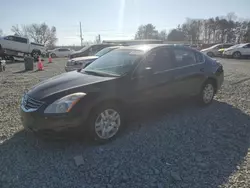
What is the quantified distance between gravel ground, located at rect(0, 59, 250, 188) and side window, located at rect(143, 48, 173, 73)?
815 millimetres

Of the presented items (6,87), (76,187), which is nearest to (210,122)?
(76,187)

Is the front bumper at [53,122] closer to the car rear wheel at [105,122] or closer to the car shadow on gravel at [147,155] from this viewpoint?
the car rear wheel at [105,122]

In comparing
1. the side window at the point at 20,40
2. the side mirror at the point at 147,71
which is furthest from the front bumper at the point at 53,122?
the side window at the point at 20,40

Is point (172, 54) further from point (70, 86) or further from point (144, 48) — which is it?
point (70, 86)

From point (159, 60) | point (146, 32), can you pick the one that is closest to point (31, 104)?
point (159, 60)

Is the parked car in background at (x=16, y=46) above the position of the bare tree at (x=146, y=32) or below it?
below

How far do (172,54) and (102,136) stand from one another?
7.37 ft

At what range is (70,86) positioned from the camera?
3258 mm

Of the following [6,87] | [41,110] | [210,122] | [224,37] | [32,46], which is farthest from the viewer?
[224,37]

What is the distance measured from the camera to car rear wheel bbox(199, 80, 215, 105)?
4.85m

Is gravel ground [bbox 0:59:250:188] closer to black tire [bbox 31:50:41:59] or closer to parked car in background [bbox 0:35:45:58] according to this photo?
parked car in background [bbox 0:35:45:58]

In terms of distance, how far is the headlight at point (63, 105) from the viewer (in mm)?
2938

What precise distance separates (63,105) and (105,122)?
0.71 m

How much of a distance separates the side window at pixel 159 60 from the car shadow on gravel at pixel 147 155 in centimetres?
72
